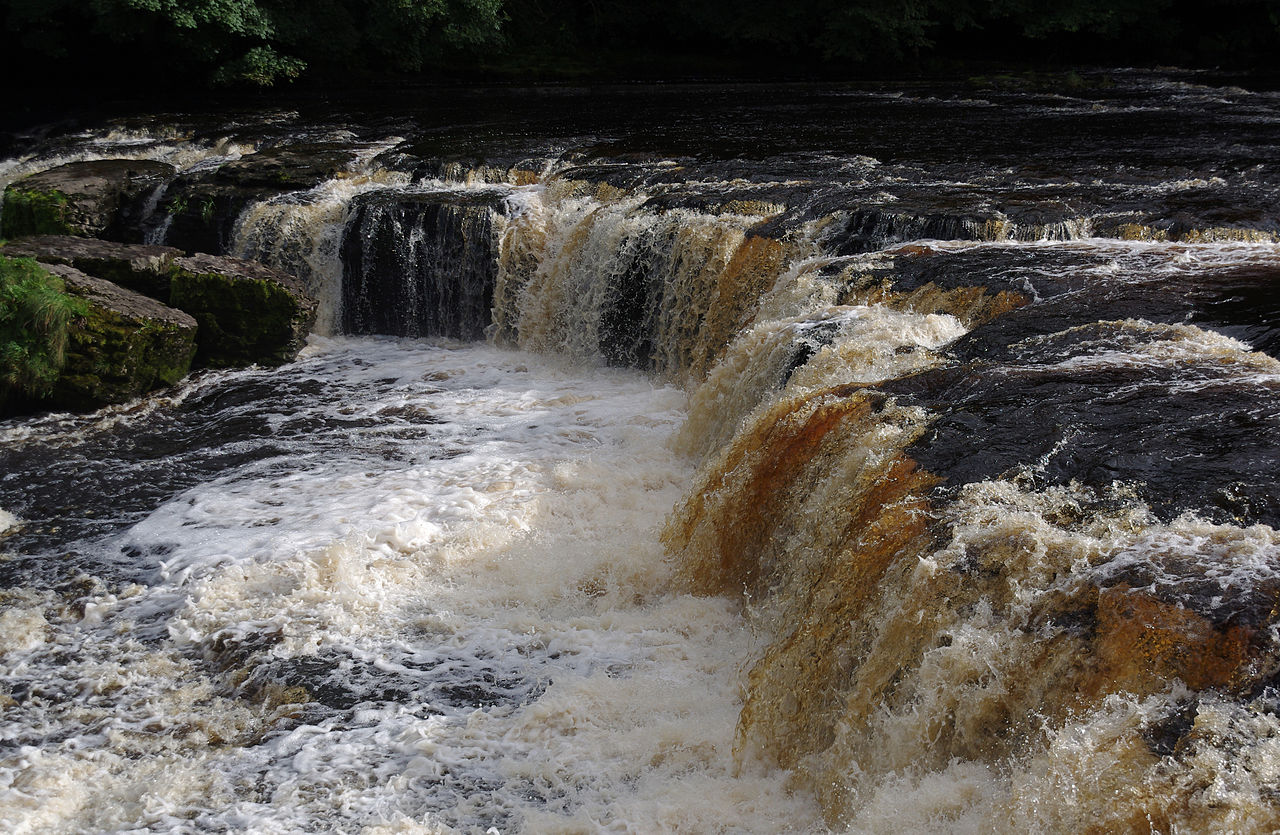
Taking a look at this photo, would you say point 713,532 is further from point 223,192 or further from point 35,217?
point 35,217

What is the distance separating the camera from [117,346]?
8.35 meters

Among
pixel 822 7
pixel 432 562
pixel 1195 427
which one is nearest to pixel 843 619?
pixel 1195 427

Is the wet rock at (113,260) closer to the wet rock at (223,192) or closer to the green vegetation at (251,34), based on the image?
the wet rock at (223,192)

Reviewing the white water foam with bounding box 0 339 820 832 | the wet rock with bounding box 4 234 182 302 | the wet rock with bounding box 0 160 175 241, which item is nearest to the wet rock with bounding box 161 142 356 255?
the wet rock with bounding box 0 160 175 241

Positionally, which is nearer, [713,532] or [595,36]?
[713,532]

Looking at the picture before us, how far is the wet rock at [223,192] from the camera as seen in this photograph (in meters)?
11.1

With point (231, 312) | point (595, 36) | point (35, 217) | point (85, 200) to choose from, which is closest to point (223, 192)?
point (85, 200)

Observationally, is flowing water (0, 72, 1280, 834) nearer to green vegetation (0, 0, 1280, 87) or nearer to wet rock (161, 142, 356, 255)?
wet rock (161, 142, 356, 255)

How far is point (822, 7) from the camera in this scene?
20109 millimetres

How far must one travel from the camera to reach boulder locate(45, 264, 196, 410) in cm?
823

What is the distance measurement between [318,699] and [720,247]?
5.07m

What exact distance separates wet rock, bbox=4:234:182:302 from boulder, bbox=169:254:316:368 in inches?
7.5

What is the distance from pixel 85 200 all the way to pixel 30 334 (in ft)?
11.5

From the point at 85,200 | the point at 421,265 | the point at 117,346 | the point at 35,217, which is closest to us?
the point at 117,346
